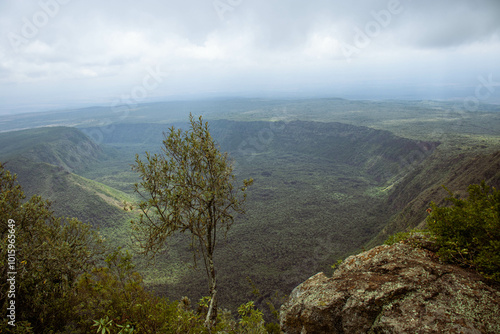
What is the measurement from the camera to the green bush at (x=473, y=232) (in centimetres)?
408

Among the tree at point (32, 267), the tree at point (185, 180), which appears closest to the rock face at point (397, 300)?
the tree at point (185, 180)

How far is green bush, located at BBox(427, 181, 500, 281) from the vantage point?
408 centimetres

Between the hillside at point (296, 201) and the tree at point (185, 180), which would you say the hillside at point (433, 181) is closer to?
the hillside at point (296, 201)

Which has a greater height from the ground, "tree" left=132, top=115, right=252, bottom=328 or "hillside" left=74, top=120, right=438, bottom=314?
"tree" left=132, top=115, right=252, bottom=328

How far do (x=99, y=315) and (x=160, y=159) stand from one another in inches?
187

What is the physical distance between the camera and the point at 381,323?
14.4 ft

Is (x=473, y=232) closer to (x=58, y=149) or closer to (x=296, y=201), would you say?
(x=296, y=201)

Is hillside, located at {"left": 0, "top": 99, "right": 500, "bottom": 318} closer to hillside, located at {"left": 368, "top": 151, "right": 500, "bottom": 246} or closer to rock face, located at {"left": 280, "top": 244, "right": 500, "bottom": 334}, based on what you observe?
hillside, located at {"left": 368, "top": 151, "right": 500, "bottom": 246}

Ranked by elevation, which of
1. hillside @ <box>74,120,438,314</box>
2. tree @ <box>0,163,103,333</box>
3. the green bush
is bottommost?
hillside @ <box>74,120,438,314</box>

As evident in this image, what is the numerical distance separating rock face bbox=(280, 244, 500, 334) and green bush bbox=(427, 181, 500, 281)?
0.25 metres

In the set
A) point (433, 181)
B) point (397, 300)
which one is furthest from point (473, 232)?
point (433, 181)

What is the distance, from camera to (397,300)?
4.53 meters

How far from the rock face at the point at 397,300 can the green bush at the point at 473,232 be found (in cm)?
25

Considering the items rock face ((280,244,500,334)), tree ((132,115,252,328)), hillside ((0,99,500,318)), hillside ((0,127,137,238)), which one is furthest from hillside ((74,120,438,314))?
rock face ((280,244,500,334))
